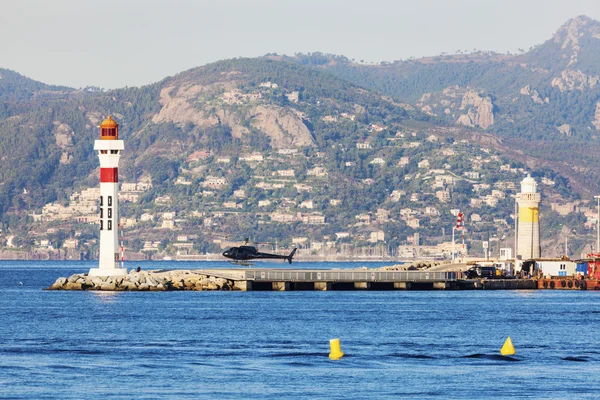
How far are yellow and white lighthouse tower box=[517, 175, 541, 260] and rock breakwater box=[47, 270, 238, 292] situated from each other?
122ft

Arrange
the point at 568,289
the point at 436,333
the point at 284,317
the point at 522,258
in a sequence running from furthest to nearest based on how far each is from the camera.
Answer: the point at 522,258 < the point at 568,289 < the point at 284,317 < the point at 436,333

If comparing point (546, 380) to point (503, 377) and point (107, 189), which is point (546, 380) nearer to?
point (503, 377)

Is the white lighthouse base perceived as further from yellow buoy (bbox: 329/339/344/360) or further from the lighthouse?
yellow buoy (bbox: 329/339/344/360)

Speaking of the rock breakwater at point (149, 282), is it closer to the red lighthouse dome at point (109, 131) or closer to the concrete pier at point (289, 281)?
the concrete pier at point (289, 281)

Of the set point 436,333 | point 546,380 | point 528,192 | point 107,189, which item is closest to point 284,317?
point 436,333

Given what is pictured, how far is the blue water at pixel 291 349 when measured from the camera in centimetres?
5900

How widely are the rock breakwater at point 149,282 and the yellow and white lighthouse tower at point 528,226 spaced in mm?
37070

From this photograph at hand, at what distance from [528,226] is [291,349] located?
8470 cm

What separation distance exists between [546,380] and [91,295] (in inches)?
2427

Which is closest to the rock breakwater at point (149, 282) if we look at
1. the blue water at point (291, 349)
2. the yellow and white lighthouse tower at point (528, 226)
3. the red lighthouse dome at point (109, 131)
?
the blue water at point (291, 349)

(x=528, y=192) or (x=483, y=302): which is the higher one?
(x=528, y=192)

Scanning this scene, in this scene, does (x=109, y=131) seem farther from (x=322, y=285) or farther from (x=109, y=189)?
(x=322, y=285)

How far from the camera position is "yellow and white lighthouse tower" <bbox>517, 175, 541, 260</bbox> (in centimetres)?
15212

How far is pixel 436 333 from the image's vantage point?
8244 centimetres
